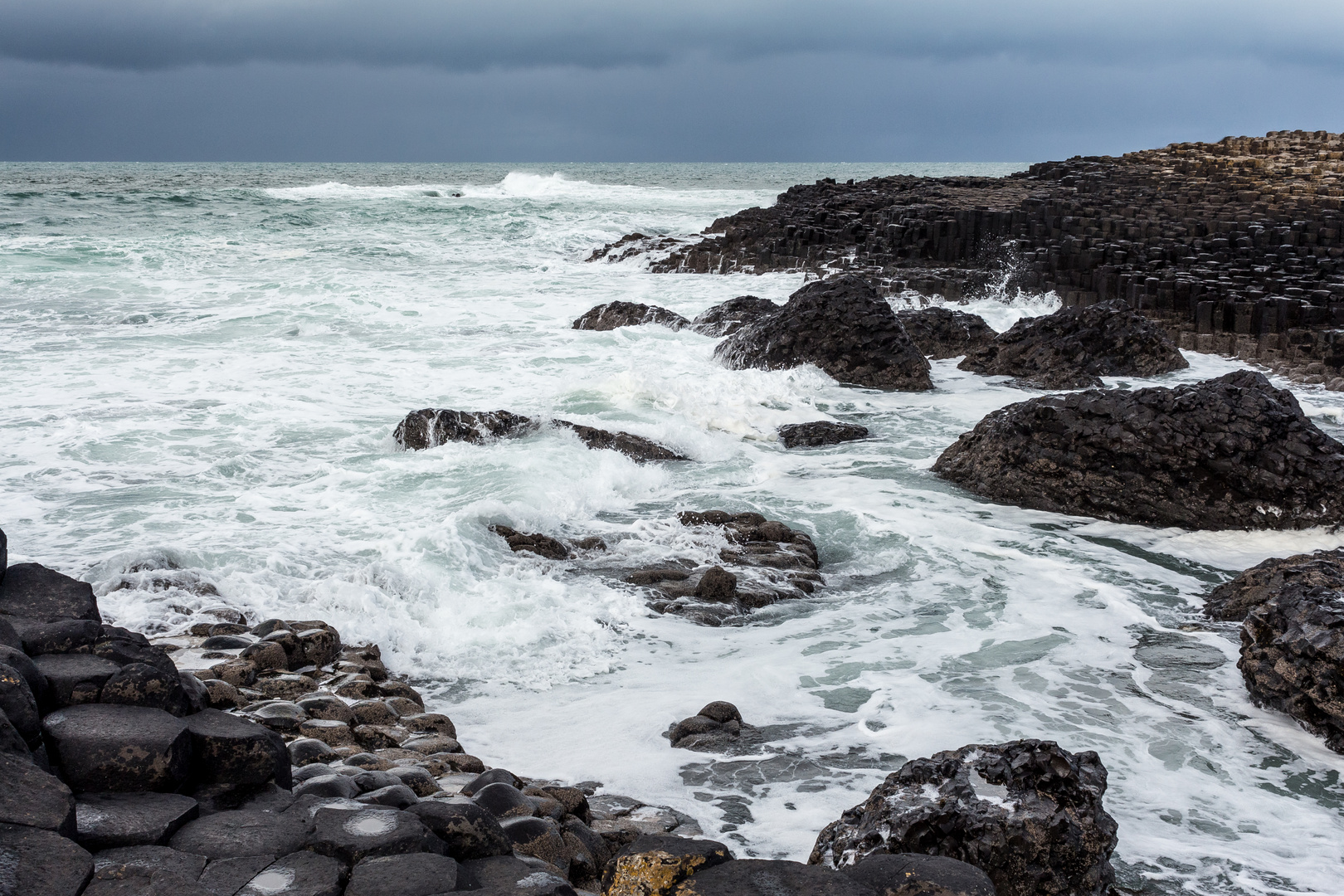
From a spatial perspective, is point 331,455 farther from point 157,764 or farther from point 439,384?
point 157,764

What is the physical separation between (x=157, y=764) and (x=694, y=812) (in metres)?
1.71

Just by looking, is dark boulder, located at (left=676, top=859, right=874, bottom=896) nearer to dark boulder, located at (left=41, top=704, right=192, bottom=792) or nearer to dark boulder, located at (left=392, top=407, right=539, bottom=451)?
dark boulder, located at (left=41, top=704, right=192, bottom=792)

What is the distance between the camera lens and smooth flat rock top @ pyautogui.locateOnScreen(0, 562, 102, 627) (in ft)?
9.95

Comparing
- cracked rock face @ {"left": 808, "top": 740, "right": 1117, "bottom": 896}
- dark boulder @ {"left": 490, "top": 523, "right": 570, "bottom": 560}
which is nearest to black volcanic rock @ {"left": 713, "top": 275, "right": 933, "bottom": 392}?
dark boulder @ {"left": 490, "top": 523, "right": 570, "bottom": 560}

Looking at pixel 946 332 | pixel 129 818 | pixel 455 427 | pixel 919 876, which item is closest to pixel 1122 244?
pixel 946 332

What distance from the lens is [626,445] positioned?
7.66 metres

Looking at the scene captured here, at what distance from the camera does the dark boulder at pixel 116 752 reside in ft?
7.54

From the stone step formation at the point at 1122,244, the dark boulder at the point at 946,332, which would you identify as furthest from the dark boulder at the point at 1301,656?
the stone step formation at the point at 1122,244

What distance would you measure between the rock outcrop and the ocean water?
197 millimetres

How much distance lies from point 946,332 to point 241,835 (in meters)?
11.0

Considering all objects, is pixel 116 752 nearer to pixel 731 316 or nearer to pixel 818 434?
pixel 818 434

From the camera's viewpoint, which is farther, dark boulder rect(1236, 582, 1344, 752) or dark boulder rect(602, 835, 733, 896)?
dark boulder rect(1236, 582, 1344, 752)

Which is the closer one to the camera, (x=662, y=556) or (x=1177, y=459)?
(x=662, y=556)

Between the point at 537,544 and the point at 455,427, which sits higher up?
the point at 455,427
